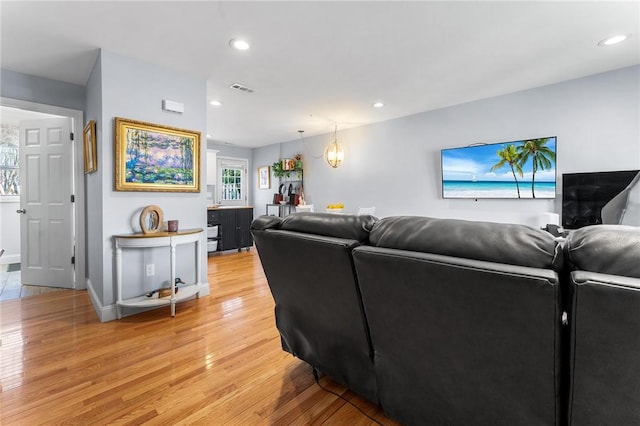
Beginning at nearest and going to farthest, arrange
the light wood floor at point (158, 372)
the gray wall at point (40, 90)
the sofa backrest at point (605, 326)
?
the sofa backrest at point (605, 326) → the light wood floor at point (158, 372) → the gray wall at point (40, 90)

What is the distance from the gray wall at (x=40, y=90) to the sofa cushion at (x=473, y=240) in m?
4.04

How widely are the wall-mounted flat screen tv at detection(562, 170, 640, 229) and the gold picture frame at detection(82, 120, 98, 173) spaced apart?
5.01m

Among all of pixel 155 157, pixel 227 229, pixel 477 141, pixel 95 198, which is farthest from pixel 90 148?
pixel 477 141

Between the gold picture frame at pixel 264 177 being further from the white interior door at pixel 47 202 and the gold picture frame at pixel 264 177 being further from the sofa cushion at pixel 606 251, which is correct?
the sofa cushion at pixel 606 251

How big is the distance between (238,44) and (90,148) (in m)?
1.89

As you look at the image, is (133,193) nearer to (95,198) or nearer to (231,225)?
(95,198)

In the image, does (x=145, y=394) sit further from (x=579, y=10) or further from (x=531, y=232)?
(x=579, y=10)

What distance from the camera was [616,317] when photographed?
0.71m

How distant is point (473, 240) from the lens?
3.17 feet

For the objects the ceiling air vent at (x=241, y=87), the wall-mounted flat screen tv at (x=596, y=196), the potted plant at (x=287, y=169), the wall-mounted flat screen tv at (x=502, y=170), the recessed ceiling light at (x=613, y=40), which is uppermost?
the ceiling air vent at (x=241, y=87)

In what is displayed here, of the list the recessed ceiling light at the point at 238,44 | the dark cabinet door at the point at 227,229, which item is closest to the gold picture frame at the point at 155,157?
the recessed ceiling light at the point at 238,44

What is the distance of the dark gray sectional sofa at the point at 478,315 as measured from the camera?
2.49ft

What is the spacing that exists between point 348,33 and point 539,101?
2.69 metres

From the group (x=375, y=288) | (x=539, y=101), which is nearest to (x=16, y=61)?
(x=375, y=288)
